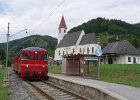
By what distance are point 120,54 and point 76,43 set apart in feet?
132

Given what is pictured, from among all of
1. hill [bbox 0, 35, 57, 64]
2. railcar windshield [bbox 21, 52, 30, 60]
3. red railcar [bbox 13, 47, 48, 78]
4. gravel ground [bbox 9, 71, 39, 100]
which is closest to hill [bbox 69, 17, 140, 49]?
hill [bbox 0, 35, 57, 64]

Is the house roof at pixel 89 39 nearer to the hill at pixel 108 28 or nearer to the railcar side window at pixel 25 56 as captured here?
the hill at pixel 108 28

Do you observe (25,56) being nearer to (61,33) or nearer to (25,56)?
(25,56)

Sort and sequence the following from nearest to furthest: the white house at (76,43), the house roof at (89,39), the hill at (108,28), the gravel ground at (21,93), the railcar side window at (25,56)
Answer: the gravel ground at (21,93), the railcar side window at (25,56), the house roof at (89,39), the white house at (76,43), the hill at (108,28)

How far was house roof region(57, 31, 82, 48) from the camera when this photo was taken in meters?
113

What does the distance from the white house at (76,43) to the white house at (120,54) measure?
24577 millimetres

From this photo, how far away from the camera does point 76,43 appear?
110688mm

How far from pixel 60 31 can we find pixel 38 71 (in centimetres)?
9674

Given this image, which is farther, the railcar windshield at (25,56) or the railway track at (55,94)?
the railcar windshield at (25,56)

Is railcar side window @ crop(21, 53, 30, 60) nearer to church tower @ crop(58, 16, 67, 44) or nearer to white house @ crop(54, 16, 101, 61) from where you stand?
white house @ crop(54, 16, 101, 61)

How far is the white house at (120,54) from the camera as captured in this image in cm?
7219

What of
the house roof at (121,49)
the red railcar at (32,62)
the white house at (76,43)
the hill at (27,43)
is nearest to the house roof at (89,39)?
the white house at (76,43)

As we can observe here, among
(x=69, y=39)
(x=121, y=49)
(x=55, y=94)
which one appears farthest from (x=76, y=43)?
(x=55, y=94)

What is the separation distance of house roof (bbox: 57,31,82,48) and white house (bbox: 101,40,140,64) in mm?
37381
